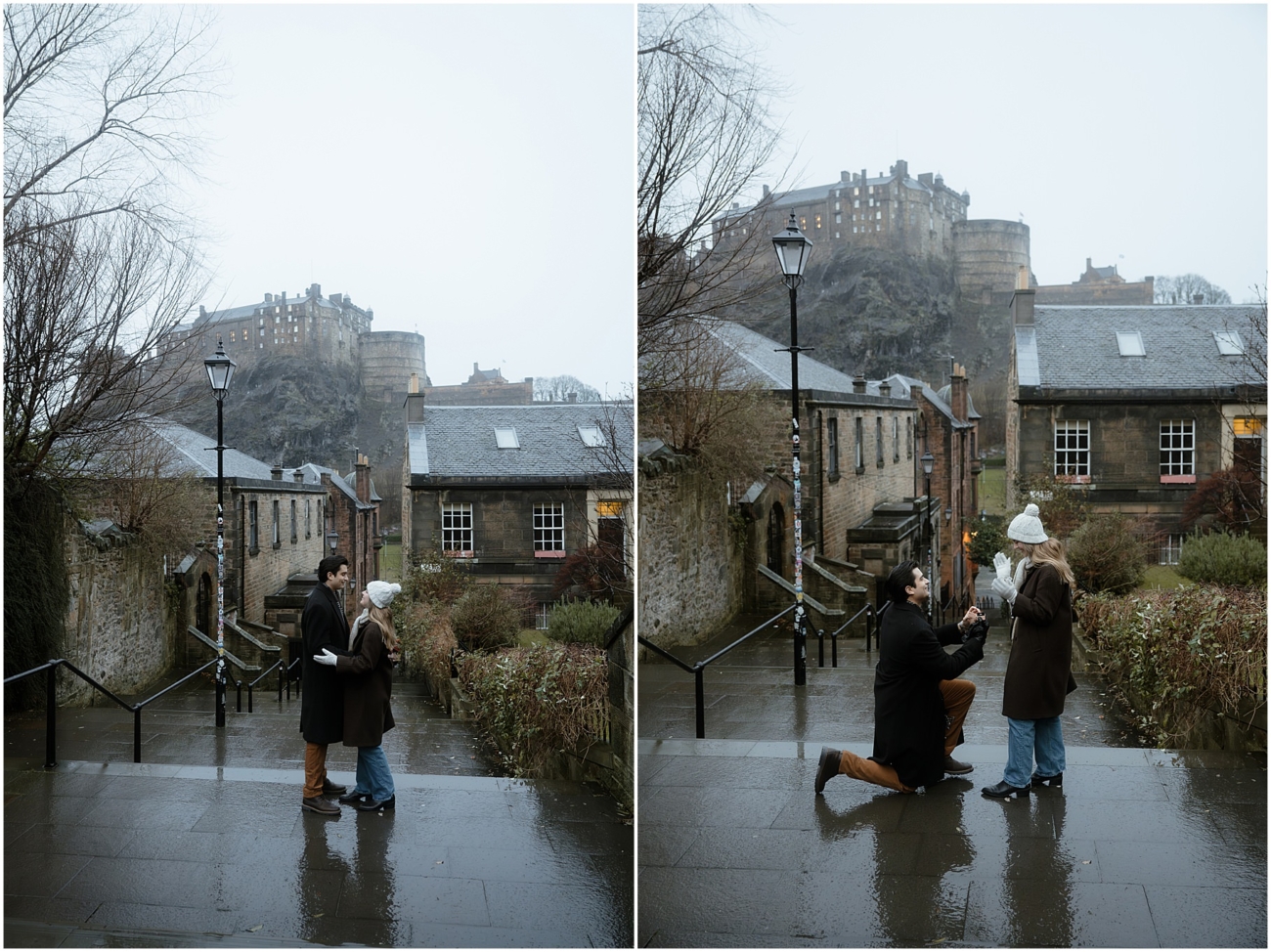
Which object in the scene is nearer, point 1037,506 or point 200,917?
point 200,917

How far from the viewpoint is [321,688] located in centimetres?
425

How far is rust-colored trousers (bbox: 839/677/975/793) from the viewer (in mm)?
4008

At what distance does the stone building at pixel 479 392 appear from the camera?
4445 millimetres

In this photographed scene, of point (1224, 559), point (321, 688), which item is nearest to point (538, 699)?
point (321, 688)

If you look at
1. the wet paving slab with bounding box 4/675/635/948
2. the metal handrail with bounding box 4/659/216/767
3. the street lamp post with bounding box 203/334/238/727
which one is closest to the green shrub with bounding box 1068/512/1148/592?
the wet paving slab with bounding box 4/675/635/948

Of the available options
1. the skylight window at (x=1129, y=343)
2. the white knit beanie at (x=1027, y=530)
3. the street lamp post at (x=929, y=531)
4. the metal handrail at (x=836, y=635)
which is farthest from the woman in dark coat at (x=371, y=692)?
the skylight window at (x=1129, y=343)

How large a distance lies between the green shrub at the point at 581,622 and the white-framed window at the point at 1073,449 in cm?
218

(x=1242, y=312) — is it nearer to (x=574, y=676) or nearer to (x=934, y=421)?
(x=934, y=421)

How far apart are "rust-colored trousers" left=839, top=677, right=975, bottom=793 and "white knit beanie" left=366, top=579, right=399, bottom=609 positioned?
2.06 m

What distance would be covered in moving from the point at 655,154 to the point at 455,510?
6.09ft

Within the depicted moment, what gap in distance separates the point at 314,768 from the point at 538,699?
3.37 feet

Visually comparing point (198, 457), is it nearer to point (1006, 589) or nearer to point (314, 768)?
point (314, 768)

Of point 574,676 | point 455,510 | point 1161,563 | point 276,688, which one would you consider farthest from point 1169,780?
point 276,688

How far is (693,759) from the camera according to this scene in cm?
429
